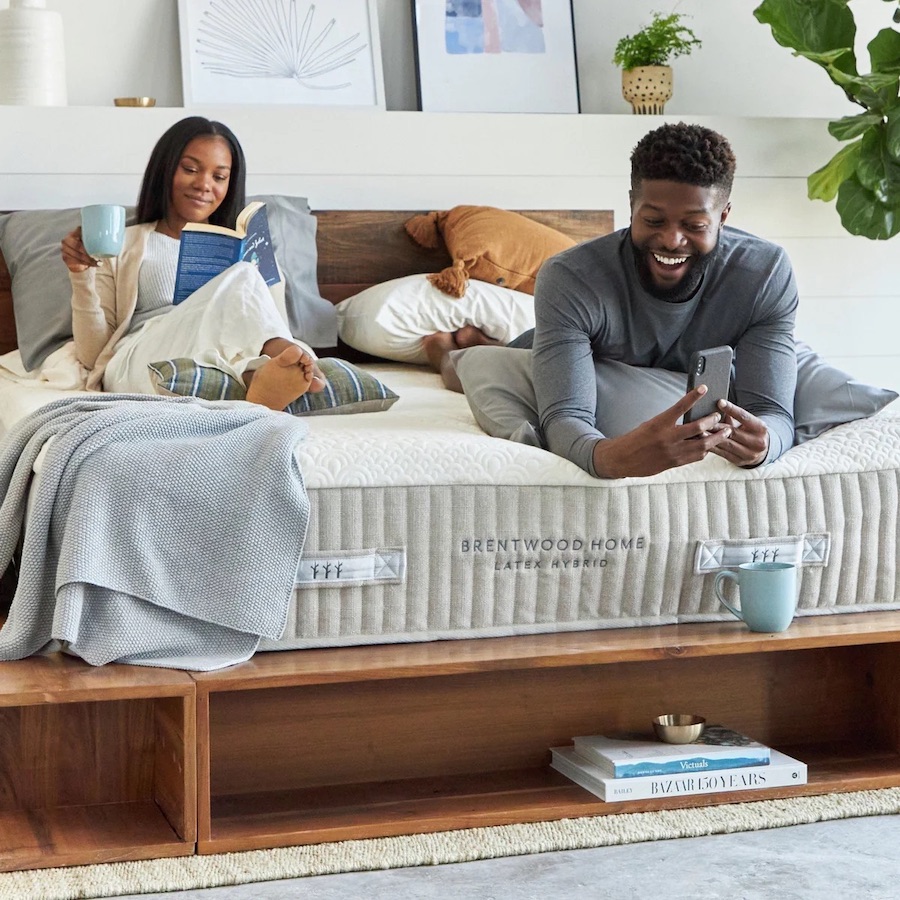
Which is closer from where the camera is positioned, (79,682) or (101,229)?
(79,682)

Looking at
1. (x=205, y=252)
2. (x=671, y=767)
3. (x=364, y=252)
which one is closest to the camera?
(x=671, y=767)

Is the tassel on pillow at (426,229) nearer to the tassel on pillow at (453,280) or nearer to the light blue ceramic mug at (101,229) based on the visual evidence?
the tassel on pillow at (453,280)

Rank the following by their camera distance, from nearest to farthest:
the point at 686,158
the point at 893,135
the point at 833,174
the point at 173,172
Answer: the point at 686,158
the point at 173,172
the point at 893,135
the point at 833,174

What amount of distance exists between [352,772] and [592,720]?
367 mm

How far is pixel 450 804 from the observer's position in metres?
1.84

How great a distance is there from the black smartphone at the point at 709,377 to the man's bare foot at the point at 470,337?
1.27 meters

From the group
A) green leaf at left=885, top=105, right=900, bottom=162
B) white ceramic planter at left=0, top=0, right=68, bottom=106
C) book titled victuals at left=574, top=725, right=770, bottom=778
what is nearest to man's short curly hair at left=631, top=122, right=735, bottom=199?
book titled victuals at left=574, top=725, right=770, bottom=778

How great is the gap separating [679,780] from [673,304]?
72 centimetres

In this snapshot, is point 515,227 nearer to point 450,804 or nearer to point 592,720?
point 592,720

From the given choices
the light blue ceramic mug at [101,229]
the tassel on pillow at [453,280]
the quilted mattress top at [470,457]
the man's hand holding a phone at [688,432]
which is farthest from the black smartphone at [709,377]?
the tassel on pillow at [453,280]

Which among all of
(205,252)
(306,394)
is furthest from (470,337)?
(306,394)

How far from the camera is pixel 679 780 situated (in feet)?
6.11

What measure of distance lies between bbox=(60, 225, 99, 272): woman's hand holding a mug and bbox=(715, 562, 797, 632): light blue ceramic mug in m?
1.39

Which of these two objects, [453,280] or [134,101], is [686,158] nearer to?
[453,280]
